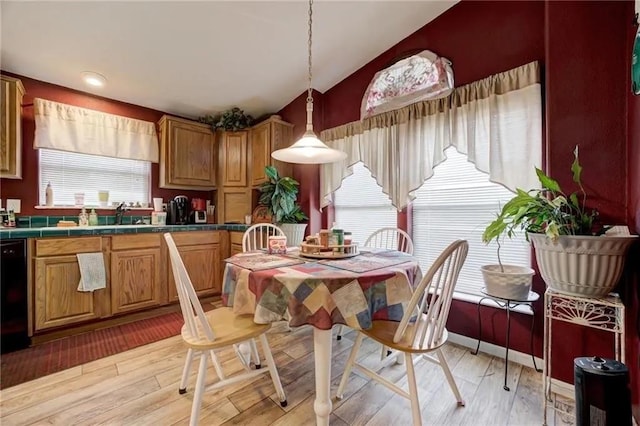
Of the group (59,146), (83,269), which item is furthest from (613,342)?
(59,146)

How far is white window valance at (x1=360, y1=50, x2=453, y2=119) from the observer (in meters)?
2.40

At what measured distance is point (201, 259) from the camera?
333cm

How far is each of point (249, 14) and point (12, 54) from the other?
2138 mm

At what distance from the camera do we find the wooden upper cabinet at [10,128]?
2.40 metres

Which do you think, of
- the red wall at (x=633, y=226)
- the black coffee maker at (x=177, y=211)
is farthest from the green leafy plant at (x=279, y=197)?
the red wall at (x=633, y=226)

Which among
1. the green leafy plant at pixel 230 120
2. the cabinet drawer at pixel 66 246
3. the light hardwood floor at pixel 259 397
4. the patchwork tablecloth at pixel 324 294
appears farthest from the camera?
the green leafy plant at pixel 230 120

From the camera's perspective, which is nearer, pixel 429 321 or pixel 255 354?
pixel 429 321

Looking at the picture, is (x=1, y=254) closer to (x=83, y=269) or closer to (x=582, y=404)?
(x=83, y=269)

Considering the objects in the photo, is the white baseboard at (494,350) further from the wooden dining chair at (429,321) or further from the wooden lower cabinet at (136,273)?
the wooden lower cabinet at (136,273)

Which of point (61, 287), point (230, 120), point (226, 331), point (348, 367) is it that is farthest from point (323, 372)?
point (230, 120)

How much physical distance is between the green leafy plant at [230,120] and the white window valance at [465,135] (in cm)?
150

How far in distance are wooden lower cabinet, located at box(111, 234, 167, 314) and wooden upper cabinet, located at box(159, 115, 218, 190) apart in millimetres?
867

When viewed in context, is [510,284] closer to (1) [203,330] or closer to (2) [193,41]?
(1) [203,330]

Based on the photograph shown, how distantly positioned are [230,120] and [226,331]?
2963 mm
